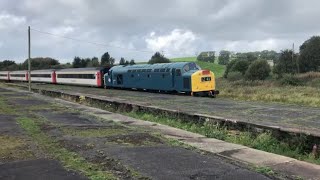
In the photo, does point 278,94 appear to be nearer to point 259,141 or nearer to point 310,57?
point 259,141

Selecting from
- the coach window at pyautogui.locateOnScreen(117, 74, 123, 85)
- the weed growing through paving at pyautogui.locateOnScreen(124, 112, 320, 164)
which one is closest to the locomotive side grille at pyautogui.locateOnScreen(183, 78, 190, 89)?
the coach window at pyautogui.locateOnScreen(117, 74, 123, 85)

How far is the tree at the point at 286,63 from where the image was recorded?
68.0 m

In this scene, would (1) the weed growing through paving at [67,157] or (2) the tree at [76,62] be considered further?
(2) the tree at [76,62]

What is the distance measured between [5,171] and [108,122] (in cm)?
721

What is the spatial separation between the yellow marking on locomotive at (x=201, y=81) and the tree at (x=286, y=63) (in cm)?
3754

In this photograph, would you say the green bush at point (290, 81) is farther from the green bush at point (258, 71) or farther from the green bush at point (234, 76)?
the green bush at point (234, 76)

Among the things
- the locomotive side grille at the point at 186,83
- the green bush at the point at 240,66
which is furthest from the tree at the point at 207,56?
the locomotive side grille at the point at 186,83

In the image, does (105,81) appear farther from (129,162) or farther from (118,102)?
(129,162)

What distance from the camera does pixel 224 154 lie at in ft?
27.1

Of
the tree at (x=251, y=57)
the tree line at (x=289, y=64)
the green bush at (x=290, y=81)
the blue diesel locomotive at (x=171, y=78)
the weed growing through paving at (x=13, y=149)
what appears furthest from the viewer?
the tree at (x=251, y=57)

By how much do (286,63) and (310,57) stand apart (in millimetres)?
3874

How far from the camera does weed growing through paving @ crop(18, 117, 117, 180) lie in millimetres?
6711

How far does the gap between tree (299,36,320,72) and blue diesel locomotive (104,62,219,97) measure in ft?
122

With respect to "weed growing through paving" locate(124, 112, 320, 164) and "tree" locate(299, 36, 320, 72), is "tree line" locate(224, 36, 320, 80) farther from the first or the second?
"weed growing through paving" locate(124, 112, 320, 164)
